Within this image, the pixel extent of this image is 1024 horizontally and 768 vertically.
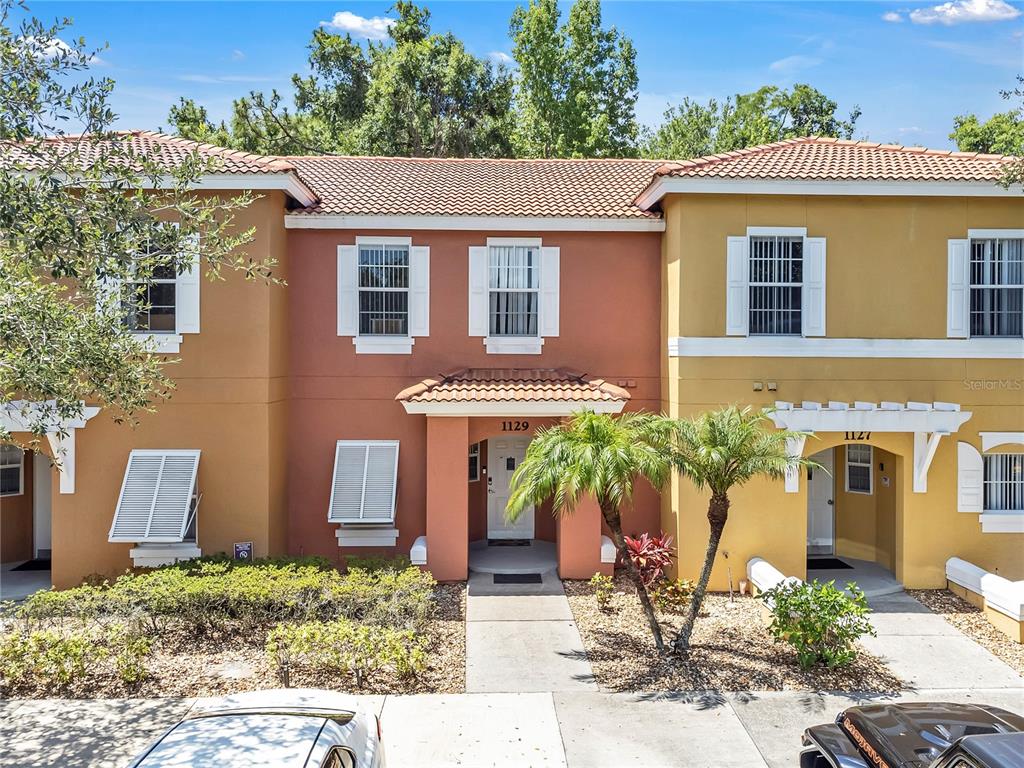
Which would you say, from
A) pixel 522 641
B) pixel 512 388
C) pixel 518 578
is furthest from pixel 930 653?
pixel 512 388

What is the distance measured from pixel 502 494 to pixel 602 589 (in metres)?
3.92

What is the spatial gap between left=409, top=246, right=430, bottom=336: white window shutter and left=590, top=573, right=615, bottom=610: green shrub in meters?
5.43

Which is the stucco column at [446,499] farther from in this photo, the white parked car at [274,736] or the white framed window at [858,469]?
the white framed window at [858,469]

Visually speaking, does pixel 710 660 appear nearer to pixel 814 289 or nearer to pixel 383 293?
pixel 814 289

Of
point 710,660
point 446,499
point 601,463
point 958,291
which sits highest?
point 958,291

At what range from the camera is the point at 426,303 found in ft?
44.8

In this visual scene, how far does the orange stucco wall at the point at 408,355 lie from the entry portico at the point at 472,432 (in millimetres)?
870

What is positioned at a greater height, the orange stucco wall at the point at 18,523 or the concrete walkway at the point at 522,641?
the orange stucco wall at the point at 18,523

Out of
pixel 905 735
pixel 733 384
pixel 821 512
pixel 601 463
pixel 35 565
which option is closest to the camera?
pixel 905 735

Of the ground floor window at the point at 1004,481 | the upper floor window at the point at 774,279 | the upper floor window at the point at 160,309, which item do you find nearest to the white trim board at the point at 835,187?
the upper floor window at the point at 774,279

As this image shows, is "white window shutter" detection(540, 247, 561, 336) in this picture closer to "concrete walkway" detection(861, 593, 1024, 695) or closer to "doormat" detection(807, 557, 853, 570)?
"doormat" detection(807, 557, 853, 570)

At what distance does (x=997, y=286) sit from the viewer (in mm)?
12414

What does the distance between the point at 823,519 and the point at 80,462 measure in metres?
13.7

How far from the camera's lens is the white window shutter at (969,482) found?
1229 centimetres
